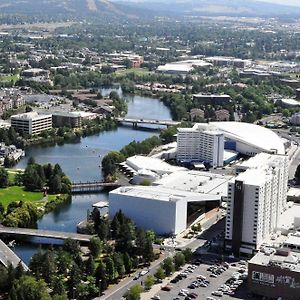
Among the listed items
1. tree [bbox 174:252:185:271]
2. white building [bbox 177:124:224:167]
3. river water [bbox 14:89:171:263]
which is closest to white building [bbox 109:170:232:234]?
river water [bbox 14:89:171:263]

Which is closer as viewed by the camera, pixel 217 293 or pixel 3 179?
pixel 217 293

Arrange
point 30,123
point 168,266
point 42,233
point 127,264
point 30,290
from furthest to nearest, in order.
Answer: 1. point 30,123
2. point 42,233
3. point 127,264
4. point 168,266
5. point 30,290

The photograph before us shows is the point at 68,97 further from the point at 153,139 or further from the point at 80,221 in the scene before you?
the point at 80,221

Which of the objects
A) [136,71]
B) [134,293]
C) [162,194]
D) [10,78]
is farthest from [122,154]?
[136,71]

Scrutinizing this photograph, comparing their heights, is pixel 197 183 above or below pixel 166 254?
above

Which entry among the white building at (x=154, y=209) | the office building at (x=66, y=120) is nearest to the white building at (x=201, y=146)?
the white building at (x=154, y=209)

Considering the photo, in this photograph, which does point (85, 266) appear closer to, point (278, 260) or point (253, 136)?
point (278, 260)

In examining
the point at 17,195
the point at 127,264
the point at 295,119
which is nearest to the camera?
the point at 127,264
